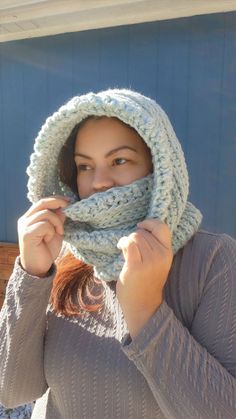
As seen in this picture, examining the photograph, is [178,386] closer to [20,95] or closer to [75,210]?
[75,210]

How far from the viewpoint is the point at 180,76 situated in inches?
101

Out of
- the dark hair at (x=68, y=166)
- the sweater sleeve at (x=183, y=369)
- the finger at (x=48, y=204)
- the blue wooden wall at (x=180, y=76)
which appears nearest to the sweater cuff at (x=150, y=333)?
the sweater sleeve at (x=183, y=369)

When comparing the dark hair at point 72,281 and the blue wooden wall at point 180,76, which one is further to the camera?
the blue wooden wall at point 180,76

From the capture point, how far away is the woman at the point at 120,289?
881mm

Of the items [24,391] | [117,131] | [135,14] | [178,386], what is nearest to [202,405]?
[178,386]

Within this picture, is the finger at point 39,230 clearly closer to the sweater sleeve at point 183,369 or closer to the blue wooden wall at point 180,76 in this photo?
the sweater sleeve at point 183,369

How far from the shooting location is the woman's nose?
1125mm

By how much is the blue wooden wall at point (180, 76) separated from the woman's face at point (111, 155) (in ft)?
4.85

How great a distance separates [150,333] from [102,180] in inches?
17.3

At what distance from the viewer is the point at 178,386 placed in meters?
0.87

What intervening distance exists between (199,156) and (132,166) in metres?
1.52

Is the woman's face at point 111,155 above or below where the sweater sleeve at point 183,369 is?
above

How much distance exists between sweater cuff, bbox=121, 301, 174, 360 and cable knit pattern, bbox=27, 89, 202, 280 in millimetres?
209

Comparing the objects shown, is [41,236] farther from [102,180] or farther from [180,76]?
[180,76]
